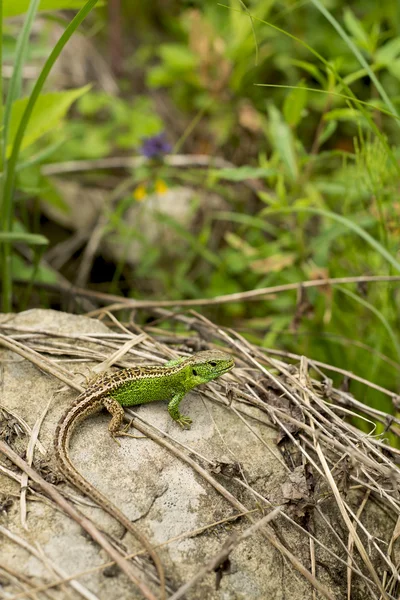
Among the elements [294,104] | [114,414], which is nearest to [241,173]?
[294,104]

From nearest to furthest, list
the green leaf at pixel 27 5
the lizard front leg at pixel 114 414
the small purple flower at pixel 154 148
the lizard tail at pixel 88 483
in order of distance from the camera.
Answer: the lizard tail at pixel 88 483, the lizard front leg at pixel 114 414, the green leaf at pixel 27 5, the small purple flower at pixel 154 148

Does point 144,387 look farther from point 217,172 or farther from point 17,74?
point 17,74

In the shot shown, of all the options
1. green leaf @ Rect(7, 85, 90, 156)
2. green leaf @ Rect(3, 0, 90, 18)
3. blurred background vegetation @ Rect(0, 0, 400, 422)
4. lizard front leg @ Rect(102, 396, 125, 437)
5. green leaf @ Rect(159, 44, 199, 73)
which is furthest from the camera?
green leaf @ Rect(159, 44, 199, 73)

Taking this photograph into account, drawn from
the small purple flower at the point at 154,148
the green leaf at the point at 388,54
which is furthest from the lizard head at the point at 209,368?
the small purple flower at the point at 154,148

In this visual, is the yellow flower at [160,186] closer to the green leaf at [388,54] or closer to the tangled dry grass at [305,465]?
the green leaf at [388,54]

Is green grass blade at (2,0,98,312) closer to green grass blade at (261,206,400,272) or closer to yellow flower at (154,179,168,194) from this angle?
green grass blade at (261,206,400,272)

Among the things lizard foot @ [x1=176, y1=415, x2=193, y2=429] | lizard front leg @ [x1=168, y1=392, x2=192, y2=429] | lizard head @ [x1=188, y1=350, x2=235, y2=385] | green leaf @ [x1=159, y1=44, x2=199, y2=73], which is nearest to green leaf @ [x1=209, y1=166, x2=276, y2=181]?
lizard head @ [x1=188, y1=350, x2=235, y2=385]

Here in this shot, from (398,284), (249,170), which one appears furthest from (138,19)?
(398,284)
